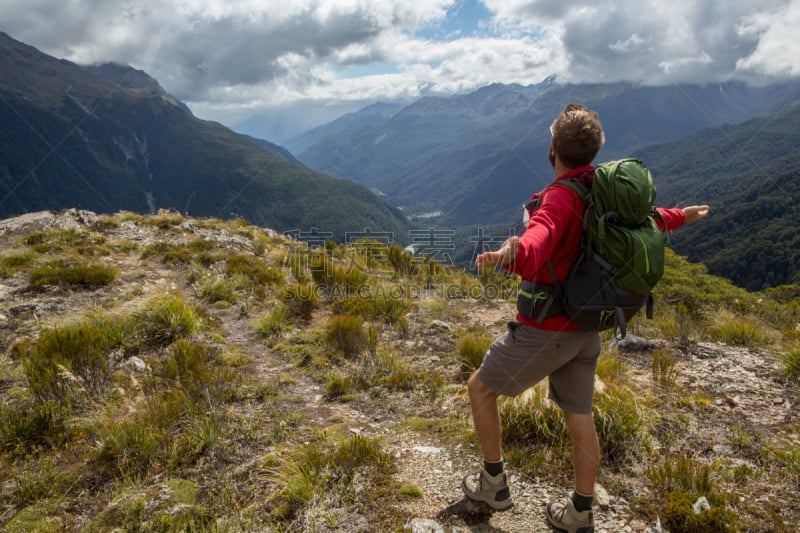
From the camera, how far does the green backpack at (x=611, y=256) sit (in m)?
2.17

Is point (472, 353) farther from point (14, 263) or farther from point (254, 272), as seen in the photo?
point (14, 263)

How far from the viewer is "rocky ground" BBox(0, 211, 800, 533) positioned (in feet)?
9.66

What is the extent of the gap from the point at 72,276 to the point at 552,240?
32.9 feet

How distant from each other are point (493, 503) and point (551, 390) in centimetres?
92

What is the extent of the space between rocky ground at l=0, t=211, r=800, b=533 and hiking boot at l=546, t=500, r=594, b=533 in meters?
0.14

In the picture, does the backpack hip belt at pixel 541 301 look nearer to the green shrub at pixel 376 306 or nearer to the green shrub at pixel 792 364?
the green shrub at pixel 792 364

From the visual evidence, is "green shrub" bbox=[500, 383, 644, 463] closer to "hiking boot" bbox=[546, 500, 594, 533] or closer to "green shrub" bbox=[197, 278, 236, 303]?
"hiking boot" bbox=[546, 500, 594, 533]

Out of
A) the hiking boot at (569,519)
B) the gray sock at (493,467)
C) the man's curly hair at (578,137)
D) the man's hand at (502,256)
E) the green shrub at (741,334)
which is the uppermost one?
the man's curly hair at (578,137)

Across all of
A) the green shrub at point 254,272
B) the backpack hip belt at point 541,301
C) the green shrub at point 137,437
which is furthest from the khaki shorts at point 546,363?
the green shrub at point 254,272

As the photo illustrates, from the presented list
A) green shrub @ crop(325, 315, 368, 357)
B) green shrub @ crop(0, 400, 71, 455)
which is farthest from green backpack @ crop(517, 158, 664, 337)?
green shrub @ crop(0, 400, 71, 455)

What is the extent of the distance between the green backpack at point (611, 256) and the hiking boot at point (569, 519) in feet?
4.14

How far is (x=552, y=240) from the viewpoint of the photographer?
214 centimetres

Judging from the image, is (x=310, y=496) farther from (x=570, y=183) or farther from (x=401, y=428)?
(x=570, y=183)

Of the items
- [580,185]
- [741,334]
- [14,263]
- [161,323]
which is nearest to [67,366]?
[161,323]
